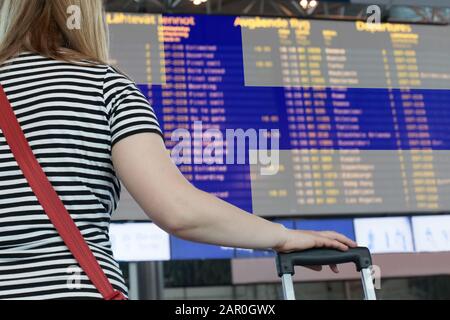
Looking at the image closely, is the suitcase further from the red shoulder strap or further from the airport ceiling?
the airport ceiling

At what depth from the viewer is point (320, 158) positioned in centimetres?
377

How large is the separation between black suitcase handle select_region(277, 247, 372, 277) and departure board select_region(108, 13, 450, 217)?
8.99 feet

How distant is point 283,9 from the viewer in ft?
13.8

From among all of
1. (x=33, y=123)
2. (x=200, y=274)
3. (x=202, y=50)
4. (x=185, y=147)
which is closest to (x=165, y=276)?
(x=200, y=274)

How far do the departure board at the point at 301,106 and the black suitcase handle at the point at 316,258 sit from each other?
108 inches

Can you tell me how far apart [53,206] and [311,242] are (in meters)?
0.31

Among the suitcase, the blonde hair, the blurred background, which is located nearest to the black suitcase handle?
the suitcase

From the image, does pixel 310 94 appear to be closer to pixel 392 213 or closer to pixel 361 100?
pixel 361 100

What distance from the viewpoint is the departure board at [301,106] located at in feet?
12.1

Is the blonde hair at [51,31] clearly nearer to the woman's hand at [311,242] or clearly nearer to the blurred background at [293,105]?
the woman's hand at [311,242]

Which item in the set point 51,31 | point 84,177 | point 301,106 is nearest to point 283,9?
point 301,106

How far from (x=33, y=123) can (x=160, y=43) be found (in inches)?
122

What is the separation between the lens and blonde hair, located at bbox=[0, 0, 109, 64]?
822 mm

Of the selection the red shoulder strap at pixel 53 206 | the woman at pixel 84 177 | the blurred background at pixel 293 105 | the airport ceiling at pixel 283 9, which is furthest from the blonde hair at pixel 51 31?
the airport ceiling at pixel 283 9
